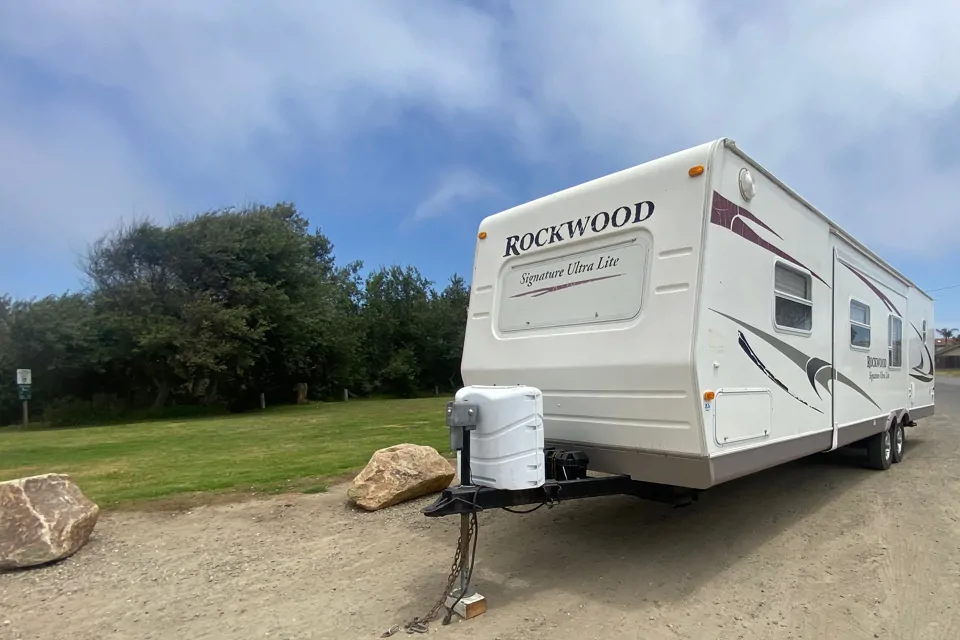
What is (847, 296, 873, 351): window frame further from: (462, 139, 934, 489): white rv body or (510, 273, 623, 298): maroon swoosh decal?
(510, 273, 623, 298): maroon swoosh decal

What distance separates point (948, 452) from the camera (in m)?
10.2

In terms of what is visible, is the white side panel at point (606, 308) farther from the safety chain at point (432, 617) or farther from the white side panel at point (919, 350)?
the white side panel at point (919, 350)

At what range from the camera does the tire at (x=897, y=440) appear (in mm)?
9065

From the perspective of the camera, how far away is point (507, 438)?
3986mm

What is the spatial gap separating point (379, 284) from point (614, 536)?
37151 millimetres

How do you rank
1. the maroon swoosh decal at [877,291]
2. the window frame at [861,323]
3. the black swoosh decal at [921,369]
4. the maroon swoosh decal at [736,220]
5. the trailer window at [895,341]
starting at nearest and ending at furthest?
the maroon swoosh decal at [736,220] < the window frame at [861,323] < the maroon swoosh decal at [877,291] < the trailer window at [895,341] < the black swoosh decal at [921,369]

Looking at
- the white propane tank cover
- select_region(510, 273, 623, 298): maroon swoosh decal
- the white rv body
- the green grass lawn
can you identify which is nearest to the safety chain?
the white propane tank cover

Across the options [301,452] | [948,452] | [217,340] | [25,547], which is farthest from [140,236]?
[948,452]

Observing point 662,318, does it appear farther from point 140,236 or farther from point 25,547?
point 140,236

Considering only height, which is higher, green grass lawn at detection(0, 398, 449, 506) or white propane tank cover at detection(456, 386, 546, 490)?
white propane tank cover at detection(456, 386, 546, 490)

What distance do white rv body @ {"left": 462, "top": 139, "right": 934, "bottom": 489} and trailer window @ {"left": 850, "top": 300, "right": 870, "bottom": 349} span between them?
615 mm

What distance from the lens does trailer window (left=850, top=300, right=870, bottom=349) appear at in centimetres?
705

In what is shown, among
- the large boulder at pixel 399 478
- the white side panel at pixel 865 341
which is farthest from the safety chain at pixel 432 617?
the white side panel at pixel 865 341

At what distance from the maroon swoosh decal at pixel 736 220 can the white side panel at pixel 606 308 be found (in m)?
0.17
